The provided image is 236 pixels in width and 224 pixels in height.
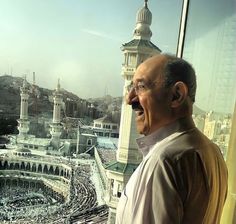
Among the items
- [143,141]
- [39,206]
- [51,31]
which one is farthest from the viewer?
[39,206]

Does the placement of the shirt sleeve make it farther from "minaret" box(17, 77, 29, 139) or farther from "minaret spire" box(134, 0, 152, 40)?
"minaret" box(17, 77, 29, 139)

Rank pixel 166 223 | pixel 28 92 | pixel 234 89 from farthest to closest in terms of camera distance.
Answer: pixel 28 92
pixel 234 89
pixel 166 223

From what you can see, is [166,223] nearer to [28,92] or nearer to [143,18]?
[143,18]

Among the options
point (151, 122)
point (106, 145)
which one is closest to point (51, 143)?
point (106, 145)

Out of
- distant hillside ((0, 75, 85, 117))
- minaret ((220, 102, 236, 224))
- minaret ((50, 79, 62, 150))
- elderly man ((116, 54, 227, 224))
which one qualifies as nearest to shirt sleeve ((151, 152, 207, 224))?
elderly man ((116, 54, 227, 224))

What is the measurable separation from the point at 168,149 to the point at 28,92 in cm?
246

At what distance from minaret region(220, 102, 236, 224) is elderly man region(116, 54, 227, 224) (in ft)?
0.69

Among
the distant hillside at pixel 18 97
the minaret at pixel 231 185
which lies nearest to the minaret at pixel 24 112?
the distant hillside at pixel 18 97

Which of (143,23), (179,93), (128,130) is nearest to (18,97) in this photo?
(128,130)

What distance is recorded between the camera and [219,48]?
3.68 ft

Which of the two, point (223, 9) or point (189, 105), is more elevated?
point (223, 9)

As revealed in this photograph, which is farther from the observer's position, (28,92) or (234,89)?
(28,92)

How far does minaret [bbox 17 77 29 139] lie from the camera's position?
2732mm

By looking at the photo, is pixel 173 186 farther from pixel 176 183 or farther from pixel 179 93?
pixel 179 93
